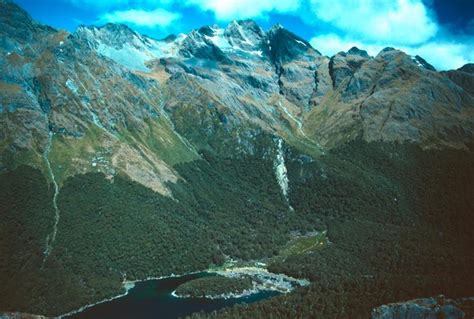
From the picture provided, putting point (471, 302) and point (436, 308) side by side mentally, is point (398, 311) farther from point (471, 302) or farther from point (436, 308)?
point (471, 302)

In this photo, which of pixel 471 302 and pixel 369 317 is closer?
pixel 471 302

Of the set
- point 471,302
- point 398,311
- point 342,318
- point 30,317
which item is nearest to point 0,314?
point 30,317

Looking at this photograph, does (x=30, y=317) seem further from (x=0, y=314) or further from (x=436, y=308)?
(x=436, y=308)

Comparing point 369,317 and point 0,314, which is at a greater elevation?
point 0,314

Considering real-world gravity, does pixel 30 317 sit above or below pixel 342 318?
above

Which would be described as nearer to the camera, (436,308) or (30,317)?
(436,308)

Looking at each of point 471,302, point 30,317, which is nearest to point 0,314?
point 30,317
